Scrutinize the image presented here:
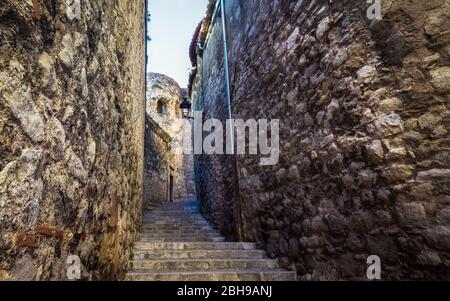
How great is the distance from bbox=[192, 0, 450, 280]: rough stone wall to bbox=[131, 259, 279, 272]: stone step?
0.73 feet

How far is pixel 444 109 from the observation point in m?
1.77

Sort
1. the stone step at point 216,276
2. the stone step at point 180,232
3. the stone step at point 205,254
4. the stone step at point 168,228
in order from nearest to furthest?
the stone step at point 216,276, the stone step at point 205,254, the stone step at point 180,232, the stone step at point 168,228

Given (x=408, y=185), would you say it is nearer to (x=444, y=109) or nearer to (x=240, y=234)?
(x=444, y=109)

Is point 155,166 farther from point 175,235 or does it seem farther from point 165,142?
point 175,235

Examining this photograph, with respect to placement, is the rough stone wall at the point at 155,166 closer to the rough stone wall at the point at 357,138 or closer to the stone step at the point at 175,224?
the stone step at the point at 175,224

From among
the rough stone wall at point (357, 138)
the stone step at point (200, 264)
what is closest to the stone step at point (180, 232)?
the stone step at point (200, 264)

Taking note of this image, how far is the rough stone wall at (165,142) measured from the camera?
1060cm

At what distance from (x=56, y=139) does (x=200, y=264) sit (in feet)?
7.82

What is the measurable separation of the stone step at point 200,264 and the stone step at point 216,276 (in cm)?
22

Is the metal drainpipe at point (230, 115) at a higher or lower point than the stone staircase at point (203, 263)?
higher

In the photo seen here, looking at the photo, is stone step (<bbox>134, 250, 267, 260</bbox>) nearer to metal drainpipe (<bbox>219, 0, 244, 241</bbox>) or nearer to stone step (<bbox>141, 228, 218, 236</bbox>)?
metal drainpipe (<bbox>219, 0, 244, 241</bbox>)

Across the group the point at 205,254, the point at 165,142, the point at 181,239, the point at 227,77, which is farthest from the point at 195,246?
the point at 165,142

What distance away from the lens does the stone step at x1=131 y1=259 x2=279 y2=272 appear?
3.16 meters

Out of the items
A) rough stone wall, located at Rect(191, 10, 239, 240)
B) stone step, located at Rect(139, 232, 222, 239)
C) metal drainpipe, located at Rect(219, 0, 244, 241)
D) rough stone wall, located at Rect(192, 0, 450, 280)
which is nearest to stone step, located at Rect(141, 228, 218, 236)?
stone step, located at Rect(139, 232, 222, 239)
